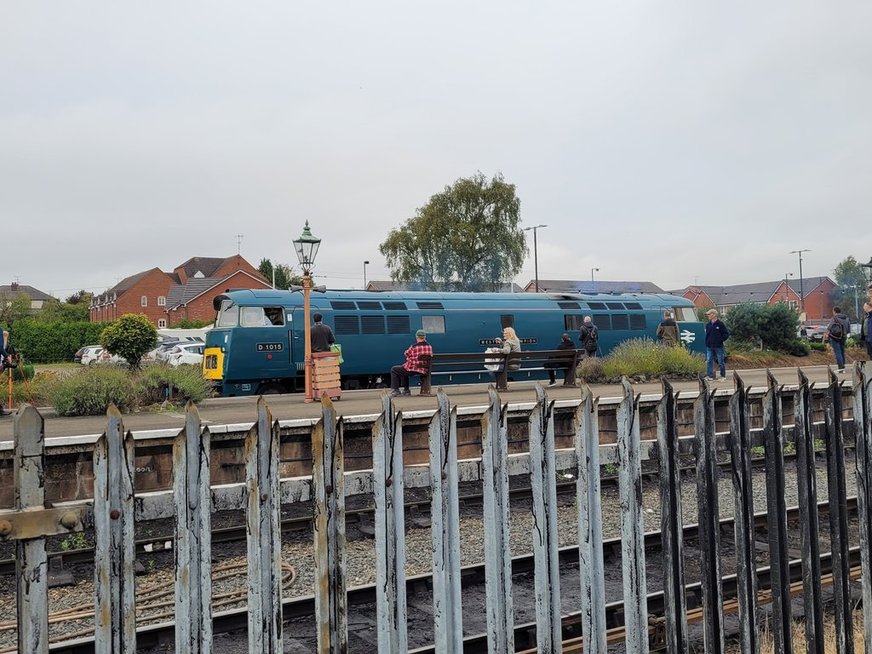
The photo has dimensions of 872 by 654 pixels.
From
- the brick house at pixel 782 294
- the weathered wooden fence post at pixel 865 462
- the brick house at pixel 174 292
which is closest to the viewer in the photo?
the weathered wooden fence post at pixel 865 462

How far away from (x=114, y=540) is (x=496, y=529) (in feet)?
4.51

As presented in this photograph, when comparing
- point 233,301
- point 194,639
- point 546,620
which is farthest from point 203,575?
point 233,301

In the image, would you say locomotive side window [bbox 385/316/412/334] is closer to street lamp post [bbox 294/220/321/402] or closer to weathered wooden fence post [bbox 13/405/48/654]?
street lamp post [bbox 294/220/321/402]

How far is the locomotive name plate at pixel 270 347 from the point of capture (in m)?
20.8

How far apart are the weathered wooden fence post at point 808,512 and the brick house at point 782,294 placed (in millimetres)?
104261

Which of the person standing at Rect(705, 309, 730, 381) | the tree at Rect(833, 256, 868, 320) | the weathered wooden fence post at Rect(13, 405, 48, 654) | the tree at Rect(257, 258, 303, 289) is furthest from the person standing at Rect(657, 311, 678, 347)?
the tree at Rect(833, 256, 868, 320)

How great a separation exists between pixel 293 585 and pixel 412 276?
4795 centimetres

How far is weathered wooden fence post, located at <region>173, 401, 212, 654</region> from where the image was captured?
252cm

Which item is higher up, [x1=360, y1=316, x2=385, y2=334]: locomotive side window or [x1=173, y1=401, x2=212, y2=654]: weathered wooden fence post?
[x1=360, y1=316, x2=385, y2=334]: locomotive side window

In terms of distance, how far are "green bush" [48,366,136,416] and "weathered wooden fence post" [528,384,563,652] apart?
41.4 feet

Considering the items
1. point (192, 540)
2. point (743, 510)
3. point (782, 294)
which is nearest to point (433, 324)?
point (743, 510)

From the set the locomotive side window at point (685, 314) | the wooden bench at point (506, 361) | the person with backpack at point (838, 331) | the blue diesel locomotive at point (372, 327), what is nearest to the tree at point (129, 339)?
the blue diesel locomotive at point (372, 327)

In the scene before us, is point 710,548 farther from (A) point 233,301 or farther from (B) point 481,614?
(A) point 233,301

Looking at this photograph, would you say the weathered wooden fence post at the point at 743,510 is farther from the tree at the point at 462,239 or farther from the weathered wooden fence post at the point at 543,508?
the tree at the point at 462,239
